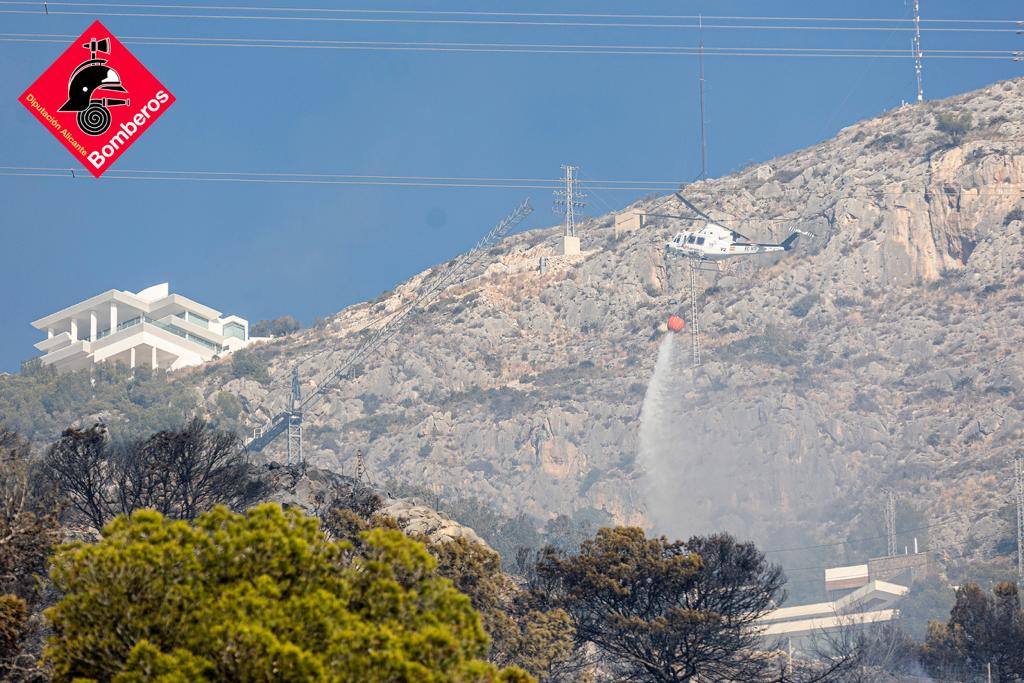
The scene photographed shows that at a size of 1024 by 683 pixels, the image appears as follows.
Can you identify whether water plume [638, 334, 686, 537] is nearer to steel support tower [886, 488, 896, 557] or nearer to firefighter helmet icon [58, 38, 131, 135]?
steel support tower [886, 488, 896, 557]

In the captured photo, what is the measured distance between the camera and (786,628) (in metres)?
124

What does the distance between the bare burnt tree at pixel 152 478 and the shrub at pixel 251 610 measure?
120 feet

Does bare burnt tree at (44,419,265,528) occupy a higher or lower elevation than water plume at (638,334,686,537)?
lower

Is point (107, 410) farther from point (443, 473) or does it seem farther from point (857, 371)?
point (857, 371)

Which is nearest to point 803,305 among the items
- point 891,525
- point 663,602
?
point 891,525

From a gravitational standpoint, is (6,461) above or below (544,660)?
above

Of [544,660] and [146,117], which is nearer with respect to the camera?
[146,117]

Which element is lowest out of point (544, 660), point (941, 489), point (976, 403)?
point (544, 660)

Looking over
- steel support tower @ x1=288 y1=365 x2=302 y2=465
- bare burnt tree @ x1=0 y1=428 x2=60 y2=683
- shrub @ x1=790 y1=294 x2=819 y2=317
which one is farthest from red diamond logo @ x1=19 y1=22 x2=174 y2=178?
shrub @ x1=790 y1=294 x2=819 y2=317

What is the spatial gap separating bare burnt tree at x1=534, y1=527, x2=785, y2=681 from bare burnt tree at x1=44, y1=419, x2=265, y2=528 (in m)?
15.4

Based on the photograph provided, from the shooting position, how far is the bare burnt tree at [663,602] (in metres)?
62.8

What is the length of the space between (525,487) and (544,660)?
4607 inches

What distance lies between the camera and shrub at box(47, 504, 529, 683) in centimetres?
2638

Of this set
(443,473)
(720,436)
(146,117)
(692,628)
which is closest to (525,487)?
(443,473)
